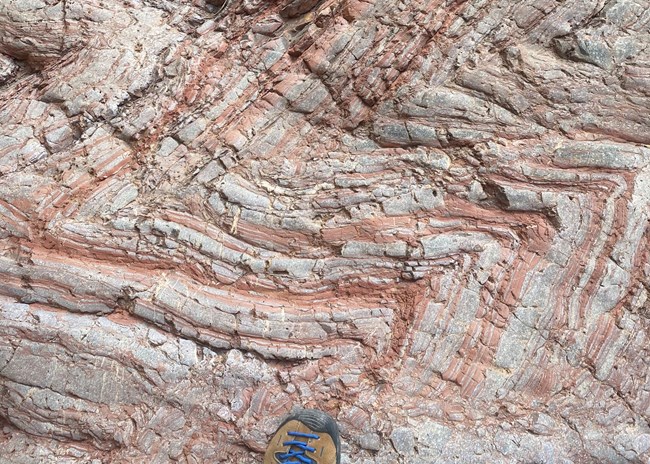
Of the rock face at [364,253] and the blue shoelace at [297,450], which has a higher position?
the rock face at [364,253]

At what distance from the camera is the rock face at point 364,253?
4016mm

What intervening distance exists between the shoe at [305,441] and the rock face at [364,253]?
0.39 ft

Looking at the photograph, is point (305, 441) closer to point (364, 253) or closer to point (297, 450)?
point (297, 450)

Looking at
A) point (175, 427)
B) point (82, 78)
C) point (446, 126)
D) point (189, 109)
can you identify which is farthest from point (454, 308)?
point (82, 78)

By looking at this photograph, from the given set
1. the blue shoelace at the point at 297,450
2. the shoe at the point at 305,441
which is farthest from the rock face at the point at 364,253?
the blue shoelace at the point at 297,450

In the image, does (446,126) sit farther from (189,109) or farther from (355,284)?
(189,109)

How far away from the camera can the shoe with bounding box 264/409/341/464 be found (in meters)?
3.89

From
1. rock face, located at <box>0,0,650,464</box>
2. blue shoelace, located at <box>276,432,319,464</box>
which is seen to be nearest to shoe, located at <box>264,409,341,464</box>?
blue shoelace, located at <box>276,432,319,464</box>

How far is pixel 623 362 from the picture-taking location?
13.9 ft

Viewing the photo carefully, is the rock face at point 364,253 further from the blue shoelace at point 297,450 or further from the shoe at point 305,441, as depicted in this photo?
the blue shoelace at point 297,450

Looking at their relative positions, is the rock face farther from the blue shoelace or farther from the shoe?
the blue shoelace

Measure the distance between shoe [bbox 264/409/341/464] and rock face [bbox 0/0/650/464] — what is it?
0.12 metres

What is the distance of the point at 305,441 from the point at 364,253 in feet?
5.09

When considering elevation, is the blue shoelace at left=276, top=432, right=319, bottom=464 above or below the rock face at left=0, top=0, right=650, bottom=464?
below
